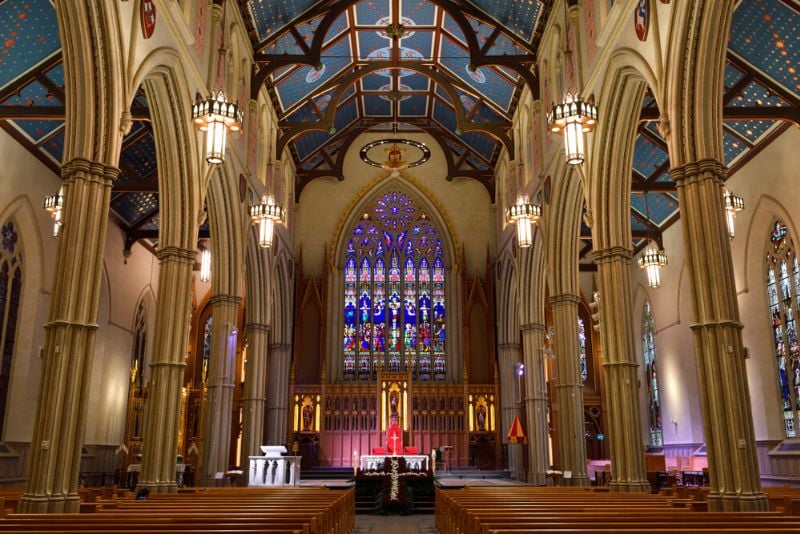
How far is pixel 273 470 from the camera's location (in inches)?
778

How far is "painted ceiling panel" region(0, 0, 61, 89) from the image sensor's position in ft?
51.5

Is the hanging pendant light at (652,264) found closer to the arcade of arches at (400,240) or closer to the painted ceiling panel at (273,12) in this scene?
the arcade of arches at (400,240)

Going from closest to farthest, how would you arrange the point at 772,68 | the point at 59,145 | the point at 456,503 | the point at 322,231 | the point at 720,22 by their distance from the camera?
the point at 456,503, the point at 720,22, the point at 772,68, the point at 59,145, the point at 322,231

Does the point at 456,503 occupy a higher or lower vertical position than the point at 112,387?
lower

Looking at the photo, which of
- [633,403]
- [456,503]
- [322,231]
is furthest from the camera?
[322,231]

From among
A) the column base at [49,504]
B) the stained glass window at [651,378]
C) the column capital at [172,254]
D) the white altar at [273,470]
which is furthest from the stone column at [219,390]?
the stained glass window at [651,378]

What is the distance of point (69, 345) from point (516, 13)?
16.3 meters

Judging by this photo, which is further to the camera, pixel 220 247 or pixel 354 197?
pixel 354 197

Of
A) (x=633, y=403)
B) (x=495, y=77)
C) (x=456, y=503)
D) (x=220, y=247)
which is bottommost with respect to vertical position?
(x=456, y=503)

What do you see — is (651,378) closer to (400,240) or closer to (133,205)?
(400,240)

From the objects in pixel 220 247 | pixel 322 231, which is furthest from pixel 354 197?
pixel 220 247

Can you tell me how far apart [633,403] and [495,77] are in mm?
13492

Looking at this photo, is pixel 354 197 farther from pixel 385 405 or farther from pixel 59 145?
pixel 59 145

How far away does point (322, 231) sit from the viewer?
31906 millimetres
